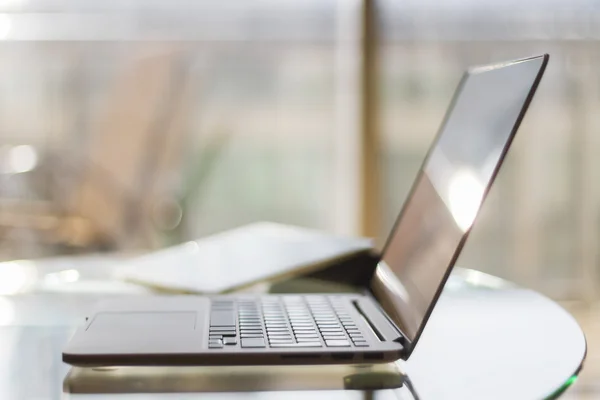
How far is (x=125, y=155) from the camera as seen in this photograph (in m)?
2.16

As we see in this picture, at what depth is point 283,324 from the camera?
2.32 feet

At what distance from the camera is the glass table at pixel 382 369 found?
1.98 ft

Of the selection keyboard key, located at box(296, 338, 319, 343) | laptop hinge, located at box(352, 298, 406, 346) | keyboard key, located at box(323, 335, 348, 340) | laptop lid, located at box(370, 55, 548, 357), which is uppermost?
laptop lid, located at box(370, 55, 548, 357)

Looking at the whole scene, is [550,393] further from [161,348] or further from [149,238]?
[149,238]

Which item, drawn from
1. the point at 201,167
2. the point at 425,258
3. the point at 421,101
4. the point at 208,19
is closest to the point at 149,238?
the point at 201,167

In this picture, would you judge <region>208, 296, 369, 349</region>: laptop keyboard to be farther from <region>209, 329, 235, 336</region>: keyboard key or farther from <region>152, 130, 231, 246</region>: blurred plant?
<region>152, 130, 231, 246</region>: blurred plant

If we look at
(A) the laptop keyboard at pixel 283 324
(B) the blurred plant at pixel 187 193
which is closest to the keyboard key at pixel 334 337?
(A) the laptop keyboard at pixel 283 324

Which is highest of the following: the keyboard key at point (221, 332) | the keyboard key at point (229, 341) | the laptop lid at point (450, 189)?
the laptop lid at point (450, 189)

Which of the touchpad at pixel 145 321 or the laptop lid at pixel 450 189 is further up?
the laptop lid at pixel 450 189

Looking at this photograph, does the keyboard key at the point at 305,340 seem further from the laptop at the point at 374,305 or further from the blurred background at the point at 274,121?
the blurred background at the point at 274,121

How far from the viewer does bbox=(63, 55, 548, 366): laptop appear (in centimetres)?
62

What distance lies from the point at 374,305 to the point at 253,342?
194 mm

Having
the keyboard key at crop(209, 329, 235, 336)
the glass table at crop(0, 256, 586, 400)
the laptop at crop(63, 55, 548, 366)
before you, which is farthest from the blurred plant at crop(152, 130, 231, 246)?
the keyboard key at crop(209, 329, 235, 336)

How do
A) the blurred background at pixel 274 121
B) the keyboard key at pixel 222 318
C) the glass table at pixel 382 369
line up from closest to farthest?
the glass table at pixel 382 369 < the keyboard key at pixel 222 318 < the blurred background at pixel 274 121
